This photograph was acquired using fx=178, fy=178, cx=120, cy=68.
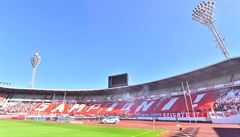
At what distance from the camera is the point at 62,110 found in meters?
66.9

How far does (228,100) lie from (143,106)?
25.1 metres

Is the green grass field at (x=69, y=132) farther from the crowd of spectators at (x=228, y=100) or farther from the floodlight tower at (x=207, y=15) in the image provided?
the floodlight tower at (x=207, y=15)

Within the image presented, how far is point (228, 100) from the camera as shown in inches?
1425

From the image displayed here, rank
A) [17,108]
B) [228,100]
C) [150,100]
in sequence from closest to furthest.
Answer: [228,100], [150,100], [17,108]

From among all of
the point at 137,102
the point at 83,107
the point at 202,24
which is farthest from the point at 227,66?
the point at 83,107

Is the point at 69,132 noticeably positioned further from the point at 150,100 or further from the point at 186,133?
the point at 150,100

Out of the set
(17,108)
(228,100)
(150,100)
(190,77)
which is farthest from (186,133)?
(17,108)

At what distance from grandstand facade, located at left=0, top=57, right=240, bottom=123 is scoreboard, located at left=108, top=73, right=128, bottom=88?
82.9 inches

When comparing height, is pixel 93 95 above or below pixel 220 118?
above

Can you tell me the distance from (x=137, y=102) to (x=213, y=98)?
2627 centimetres

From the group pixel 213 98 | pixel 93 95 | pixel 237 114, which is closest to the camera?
pixel 237 114

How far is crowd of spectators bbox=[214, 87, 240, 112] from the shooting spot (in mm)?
33384

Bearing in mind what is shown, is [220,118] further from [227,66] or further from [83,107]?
[83,107]

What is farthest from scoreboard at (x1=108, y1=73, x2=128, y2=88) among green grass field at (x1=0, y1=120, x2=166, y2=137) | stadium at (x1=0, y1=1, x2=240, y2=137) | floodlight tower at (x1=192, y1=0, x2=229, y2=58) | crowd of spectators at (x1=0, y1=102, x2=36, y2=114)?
green grass field at (x1=0, y1=120, x2=166, y2=137)
